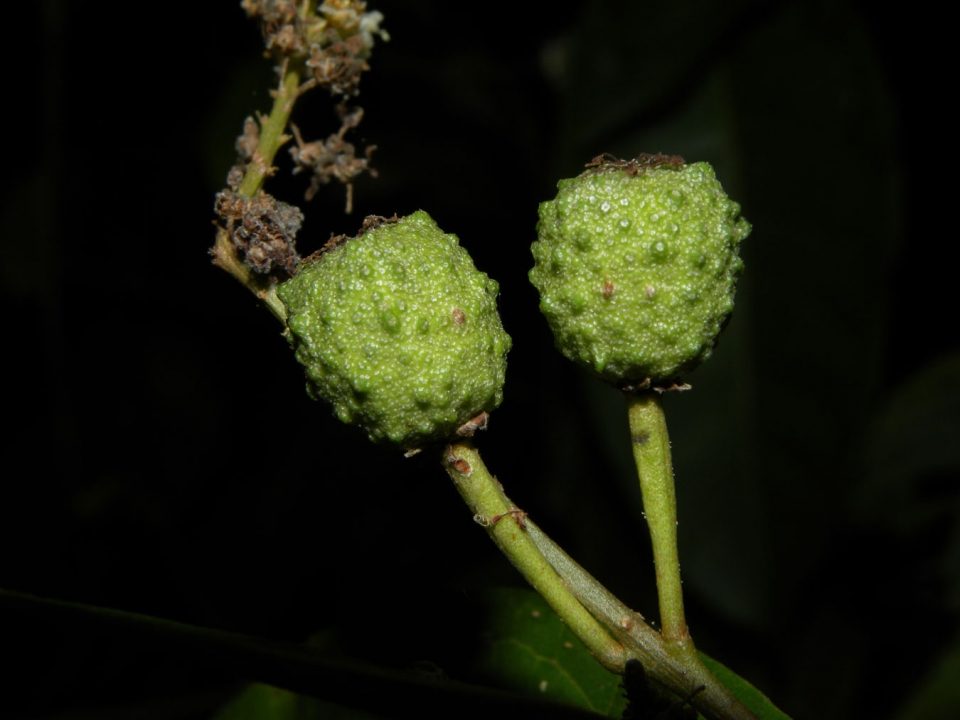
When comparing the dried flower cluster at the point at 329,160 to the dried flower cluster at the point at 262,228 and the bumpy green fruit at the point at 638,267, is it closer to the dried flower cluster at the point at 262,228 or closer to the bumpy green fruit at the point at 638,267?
the dried flower cluster at the point at 262,228

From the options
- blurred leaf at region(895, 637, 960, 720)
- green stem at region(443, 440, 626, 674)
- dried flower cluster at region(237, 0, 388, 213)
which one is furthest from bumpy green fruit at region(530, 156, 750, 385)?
blurred leaf at region(895, 637, 960, 720)

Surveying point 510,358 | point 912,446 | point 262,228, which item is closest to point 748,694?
point 262,228

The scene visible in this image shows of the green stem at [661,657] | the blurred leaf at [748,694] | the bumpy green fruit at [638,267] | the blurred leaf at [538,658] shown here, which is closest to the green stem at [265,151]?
the bumpy green fruit at [638,267]

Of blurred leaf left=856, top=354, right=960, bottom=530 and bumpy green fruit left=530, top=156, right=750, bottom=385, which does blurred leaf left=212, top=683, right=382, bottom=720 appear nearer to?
bumpy green fruit left=530, top=156, right=750, bottom=385

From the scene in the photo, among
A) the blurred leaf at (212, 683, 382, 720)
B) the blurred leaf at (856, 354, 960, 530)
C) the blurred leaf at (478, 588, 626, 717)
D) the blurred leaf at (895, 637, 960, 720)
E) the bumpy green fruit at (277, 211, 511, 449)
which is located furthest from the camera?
the blurred leaf at (856, 354, 960, 530)

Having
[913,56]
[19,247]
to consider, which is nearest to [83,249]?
[19,247]

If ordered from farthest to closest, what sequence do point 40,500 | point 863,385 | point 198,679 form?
1. point 40,500
2. point 198,679
3. point 863,385

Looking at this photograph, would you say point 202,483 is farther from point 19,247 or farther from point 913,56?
point 913,56
